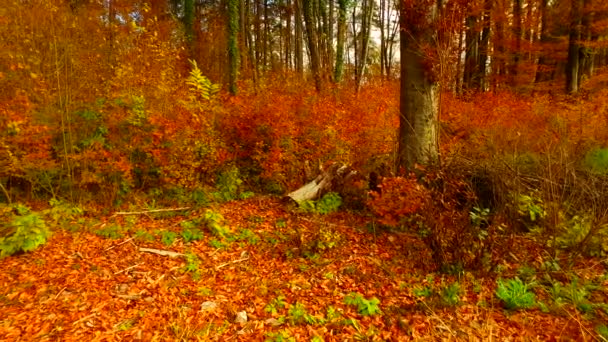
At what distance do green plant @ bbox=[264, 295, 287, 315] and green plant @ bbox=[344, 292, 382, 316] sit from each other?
25.0 inches

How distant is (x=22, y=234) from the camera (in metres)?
4.22

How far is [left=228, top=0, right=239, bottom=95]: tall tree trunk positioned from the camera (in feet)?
37.3

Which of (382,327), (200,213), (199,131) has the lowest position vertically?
(382,327)

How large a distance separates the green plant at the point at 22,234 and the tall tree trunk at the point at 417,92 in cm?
491

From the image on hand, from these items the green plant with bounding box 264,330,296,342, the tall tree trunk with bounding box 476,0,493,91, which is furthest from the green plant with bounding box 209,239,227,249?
the tall tree trunk with bounding box 476,0,493,91

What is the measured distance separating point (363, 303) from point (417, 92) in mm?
3202

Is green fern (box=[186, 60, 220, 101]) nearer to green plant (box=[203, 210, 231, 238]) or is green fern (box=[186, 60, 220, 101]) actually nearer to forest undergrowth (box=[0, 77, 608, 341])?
forest undergrowth (box=[0, 77, 608, 341])

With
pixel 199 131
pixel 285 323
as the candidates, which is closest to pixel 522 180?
pixel 285 323

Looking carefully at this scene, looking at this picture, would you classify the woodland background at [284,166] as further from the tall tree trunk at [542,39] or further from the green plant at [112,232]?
the tall tree trunk at [542,39]

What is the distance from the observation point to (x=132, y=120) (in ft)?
19.4

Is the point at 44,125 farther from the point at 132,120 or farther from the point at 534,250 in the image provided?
the point at 534,250

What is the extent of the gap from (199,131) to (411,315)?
4.67 metres

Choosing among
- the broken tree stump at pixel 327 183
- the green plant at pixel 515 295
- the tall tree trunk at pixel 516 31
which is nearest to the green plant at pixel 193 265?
the broken tree stump at pixel 327 183

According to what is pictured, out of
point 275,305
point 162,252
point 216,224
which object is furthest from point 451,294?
point 162,252
